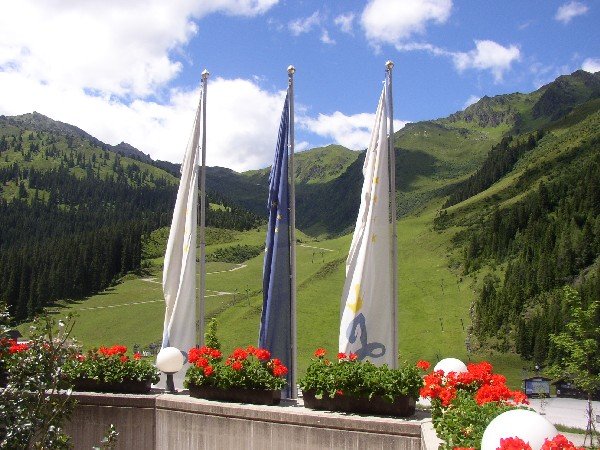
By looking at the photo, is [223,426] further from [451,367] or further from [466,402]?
[466,402]

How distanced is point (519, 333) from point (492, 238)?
31051 millimetres

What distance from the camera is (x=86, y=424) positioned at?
370 inches

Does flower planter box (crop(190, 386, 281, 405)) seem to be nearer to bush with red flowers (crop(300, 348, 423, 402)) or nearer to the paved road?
bush with red flowers (crop(300, 348, 423, 402))

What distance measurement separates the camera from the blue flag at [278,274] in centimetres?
1178

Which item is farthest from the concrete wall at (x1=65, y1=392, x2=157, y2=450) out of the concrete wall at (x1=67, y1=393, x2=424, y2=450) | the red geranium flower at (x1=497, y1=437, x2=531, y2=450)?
the red geranium flower at (x1=497, y1=437, x2=531, y2=450)

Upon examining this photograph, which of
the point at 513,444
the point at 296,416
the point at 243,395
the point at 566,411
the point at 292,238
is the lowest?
the point at 566,411

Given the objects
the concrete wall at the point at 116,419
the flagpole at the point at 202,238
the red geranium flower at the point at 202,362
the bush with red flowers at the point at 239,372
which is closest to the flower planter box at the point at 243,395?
the bush with red flowers at the point at 239,372

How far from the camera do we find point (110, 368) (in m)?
10.0

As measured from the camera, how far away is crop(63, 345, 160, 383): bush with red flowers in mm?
9945

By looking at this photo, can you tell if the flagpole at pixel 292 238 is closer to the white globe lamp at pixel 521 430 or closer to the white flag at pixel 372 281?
the white flag at pixel 372 281

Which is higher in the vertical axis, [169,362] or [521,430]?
[521,430]

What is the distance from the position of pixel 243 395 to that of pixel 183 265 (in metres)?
5.14

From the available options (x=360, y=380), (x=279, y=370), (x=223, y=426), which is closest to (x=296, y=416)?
(x=360, y=380)

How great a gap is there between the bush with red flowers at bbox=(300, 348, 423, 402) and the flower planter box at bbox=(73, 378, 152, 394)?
3288mm
